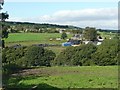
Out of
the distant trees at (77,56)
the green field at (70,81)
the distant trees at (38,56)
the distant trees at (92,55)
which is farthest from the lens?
the distant trees at (38,56)

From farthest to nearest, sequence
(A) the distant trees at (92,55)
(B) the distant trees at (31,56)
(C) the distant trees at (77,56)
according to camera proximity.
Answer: (B) the distant trees at (31,56) → (C) the distant trees at (77,56) → (A) the distant trees at (92,55)

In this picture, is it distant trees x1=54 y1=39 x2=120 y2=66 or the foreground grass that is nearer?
the foreground grass

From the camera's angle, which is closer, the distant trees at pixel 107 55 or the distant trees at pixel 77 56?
the distant trees at pixel 107 55

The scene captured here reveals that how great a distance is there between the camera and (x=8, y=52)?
7206 centimetres

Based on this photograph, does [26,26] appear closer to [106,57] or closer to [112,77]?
[106,57]

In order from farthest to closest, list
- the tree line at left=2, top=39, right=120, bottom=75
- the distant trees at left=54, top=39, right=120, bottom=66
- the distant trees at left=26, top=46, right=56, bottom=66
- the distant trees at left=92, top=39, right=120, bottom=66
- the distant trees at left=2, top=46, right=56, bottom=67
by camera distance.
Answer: the distant trees at left=26, top=46, right=56, bottom=66, the distant trees at left=2, top=46, right=56, bottom=67, the tree line at left=2, top=39, right=120, bottom=75, the distant trees at left=54, top=39, right=120, bottom=66, the distant trees at left=92, top=39, right=120, bottom=66

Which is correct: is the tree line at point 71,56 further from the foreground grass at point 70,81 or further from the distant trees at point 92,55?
the foreground grass at point 70,81

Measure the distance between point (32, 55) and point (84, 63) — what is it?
13644mm

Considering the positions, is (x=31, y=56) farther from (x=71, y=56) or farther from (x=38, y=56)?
(x=71, y=56)

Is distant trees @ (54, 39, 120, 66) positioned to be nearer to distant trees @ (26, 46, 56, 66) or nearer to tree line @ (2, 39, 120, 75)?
tree line @ (2, 39, 120, 75)

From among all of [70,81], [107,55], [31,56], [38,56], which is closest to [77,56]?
[107,55]

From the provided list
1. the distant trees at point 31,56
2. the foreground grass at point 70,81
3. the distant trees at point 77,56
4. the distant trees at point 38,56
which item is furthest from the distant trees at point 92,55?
the foreground grass at point 70,81

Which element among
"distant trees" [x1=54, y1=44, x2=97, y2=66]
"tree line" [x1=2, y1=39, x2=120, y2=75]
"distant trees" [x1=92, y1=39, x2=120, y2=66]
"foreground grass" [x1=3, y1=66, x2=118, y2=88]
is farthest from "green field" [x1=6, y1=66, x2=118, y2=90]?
"distant trees" [x1=54, y1=44, x2=97, y2=66]

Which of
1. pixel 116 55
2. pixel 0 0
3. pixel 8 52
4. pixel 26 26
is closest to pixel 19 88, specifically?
pixel 0 0
